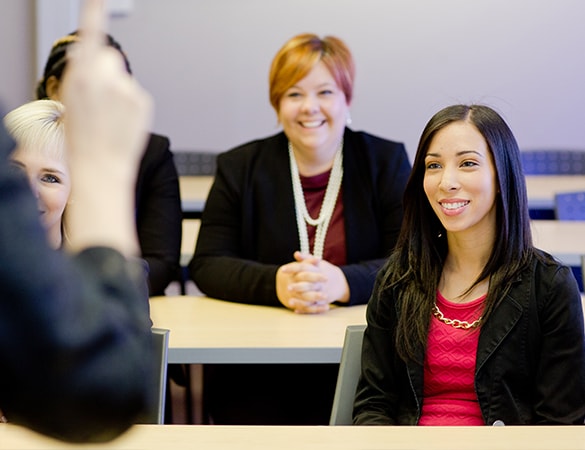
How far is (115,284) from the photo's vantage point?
83 centimetres

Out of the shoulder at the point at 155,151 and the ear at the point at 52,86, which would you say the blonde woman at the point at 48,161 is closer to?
the ear at the point at 52,86

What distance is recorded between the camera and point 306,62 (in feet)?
11.0

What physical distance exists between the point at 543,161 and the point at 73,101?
567 cm

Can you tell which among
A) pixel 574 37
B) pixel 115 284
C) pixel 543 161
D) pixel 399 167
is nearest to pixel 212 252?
pixel 399 167

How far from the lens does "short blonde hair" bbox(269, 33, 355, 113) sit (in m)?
3.37

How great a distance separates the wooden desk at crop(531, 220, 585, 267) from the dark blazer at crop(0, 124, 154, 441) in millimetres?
2675

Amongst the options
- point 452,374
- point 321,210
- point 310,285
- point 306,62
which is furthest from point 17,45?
point 452,374

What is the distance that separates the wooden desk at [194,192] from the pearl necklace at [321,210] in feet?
3.72

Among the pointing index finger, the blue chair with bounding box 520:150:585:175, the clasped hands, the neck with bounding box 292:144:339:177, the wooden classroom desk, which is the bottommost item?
the blue chair with bounding box 520:150:585:175

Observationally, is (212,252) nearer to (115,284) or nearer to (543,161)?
(115,284)

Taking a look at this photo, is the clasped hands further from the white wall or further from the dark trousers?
the white wall

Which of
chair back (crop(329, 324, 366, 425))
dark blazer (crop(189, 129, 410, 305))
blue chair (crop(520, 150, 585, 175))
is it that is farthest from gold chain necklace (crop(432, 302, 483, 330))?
blue chair (crop(520, 150, 585, 175))

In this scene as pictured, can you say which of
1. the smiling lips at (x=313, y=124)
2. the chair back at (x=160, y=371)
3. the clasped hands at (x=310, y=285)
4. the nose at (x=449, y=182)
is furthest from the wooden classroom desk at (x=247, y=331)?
the smiling lips at (x=313, y=124)

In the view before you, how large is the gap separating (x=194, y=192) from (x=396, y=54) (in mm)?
2028
